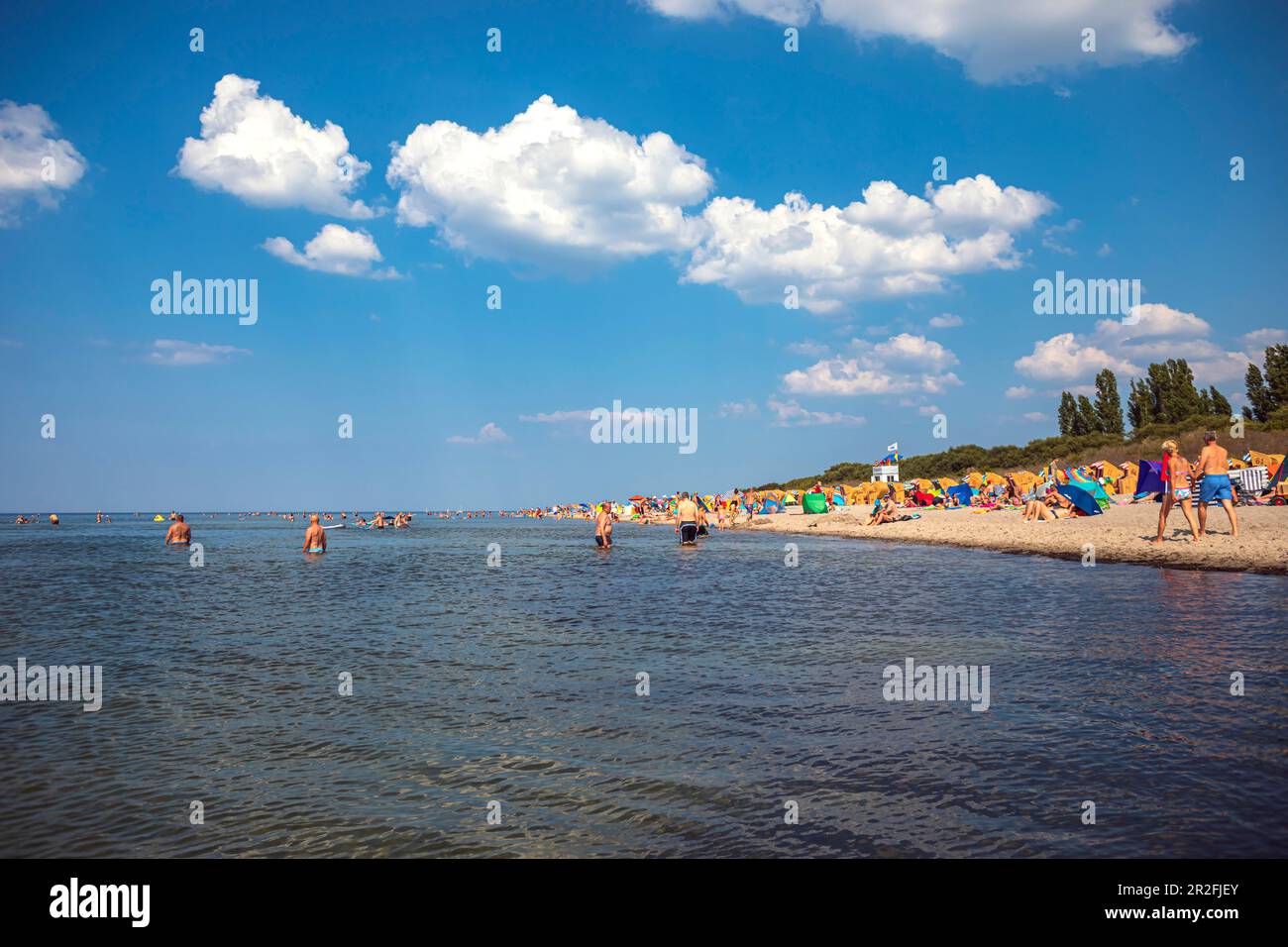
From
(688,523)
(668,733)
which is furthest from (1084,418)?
(668,733)

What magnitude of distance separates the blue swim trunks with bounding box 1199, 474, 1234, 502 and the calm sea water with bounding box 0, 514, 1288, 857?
4.45 m

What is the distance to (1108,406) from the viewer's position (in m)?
87.6

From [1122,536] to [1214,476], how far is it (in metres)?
6.70

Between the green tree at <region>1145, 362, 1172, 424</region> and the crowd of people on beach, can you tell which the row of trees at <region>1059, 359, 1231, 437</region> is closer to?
the green tree at <region>1145, 362, 1172, 424</region>

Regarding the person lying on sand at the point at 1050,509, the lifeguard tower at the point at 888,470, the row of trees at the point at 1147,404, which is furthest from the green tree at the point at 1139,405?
the person lying on sand at the point at 1050,509

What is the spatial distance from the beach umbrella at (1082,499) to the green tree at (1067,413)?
205 feet

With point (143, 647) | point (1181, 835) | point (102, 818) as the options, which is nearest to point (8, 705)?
point (143, 647)

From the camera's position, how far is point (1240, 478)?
34.8m

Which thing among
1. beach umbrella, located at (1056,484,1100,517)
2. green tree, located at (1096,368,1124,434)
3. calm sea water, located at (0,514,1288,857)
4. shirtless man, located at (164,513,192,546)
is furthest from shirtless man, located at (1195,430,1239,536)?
green tree, located at (1096,368,1124,434)

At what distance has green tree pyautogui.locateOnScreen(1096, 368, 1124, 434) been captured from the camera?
284 ft

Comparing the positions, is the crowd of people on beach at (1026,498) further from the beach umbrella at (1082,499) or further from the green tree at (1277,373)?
the green tree at (1277,373)
